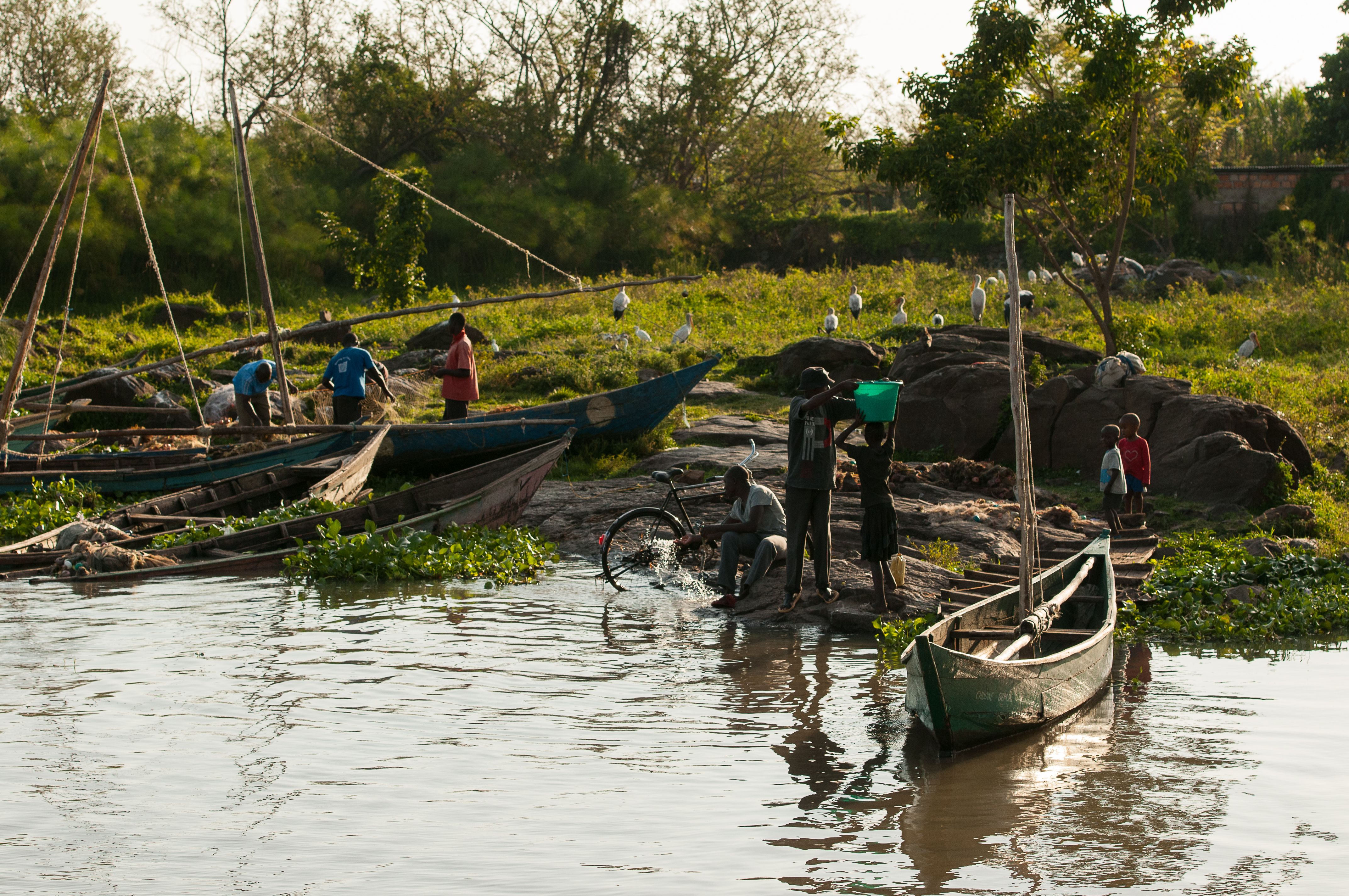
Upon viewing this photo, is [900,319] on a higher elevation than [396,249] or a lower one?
lower

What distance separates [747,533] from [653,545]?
115 cm

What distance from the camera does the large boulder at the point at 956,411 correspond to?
14.7 meters

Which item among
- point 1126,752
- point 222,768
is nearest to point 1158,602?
point 1126,752

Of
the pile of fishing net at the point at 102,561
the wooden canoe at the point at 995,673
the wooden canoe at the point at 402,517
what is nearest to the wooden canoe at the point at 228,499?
the pile of fishing net at the point at 102,561

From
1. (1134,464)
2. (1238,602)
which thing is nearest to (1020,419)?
(1238,602)

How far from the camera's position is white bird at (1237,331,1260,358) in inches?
727

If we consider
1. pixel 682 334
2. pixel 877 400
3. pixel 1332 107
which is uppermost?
pixel 1332 107

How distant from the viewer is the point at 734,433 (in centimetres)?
1528

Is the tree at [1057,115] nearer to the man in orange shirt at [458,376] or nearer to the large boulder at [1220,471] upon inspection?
the large boulder at [1220,471]

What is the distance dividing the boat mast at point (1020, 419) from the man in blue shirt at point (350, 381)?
991 cm

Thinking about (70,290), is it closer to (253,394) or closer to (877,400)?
(253,394)

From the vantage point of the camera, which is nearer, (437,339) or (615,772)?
(615,772)

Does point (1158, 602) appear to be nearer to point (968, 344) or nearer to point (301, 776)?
point (301, 776)

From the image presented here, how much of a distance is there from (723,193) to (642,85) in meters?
4.65
